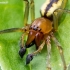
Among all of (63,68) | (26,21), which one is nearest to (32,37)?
(26,21)

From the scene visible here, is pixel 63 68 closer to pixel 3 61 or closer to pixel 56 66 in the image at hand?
pixel 56 66

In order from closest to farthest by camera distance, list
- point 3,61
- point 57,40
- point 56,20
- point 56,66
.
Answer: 1. point 3,61
2. point 56,66
3. point 57,40
4. point 56,20

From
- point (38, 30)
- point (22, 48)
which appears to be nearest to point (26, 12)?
point (38, 30)

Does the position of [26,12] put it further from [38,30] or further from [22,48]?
[22,48]

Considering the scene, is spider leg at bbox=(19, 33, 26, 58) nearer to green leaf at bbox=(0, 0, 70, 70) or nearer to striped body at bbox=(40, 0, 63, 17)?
green leaf at bbox=(0, 0, 70, 70)

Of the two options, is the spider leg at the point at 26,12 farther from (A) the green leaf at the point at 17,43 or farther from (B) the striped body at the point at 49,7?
(B) the striped body at the point at 49,7
